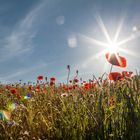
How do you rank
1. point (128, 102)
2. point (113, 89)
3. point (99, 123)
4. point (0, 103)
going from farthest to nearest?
point (0, 103), point (113, 89), point (99, 123), point (128, 102)

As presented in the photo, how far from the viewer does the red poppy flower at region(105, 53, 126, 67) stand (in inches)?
138

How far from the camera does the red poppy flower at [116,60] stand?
350 centimetres

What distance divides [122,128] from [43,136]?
108cm

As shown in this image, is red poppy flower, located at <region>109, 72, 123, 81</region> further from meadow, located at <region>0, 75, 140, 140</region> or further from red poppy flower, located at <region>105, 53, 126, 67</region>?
red poppy flower, located at <region>105, 53, 126, 67</region>

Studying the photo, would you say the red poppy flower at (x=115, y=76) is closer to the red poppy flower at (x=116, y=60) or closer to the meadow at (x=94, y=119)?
the meadow at (x=94, y=119)

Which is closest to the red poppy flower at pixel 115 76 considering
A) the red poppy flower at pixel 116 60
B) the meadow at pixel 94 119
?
the meadow at pixel 94 119

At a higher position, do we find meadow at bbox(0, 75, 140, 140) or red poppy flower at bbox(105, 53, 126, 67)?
red poppy flower at bbox(105, 53, 126, 67)

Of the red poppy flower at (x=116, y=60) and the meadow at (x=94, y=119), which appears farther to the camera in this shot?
the red poppy flower at (x=116, y=60)

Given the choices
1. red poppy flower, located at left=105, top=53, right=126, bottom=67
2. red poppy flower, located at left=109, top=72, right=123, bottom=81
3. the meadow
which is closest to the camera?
the meadow

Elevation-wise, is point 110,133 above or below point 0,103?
below

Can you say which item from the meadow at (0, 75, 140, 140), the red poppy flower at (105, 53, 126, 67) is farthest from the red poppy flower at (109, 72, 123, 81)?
the red poppy flower at (105, 53, 126, 67)

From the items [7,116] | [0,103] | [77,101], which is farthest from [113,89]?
[0,103]

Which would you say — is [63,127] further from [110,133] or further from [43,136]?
[110,133]

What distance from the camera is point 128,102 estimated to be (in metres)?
3.14
